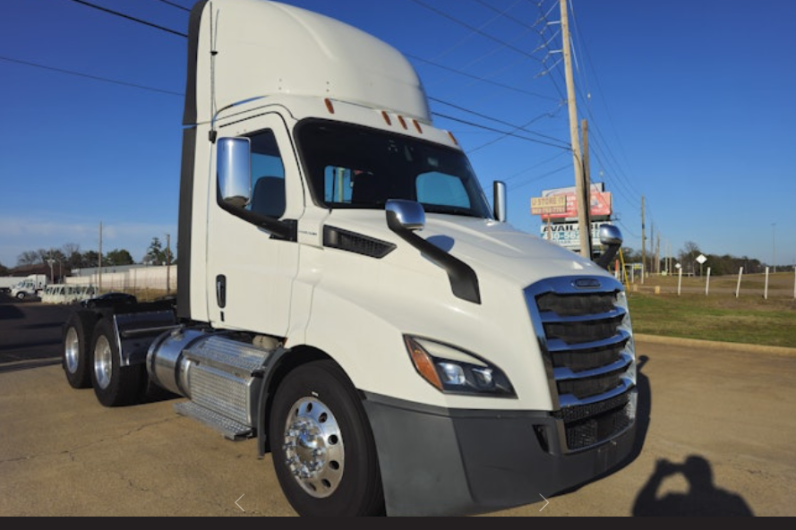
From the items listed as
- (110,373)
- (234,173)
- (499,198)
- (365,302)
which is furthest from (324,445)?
(110,373)

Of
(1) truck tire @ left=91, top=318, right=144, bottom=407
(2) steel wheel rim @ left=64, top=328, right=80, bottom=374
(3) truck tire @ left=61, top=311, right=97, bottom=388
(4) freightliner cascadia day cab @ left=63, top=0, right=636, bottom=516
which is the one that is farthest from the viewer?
(2) steel wheel rim @ left=64, top=328, right=80, bottom=374

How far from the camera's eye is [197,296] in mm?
5012

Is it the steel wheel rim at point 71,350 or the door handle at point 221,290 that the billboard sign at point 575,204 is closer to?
the steel wheel rim at point 71,350

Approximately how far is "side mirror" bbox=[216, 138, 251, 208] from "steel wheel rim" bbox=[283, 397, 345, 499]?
1421 millimetres

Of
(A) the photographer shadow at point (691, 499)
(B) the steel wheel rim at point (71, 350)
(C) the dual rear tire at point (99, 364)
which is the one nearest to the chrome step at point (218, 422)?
(C) the dual rear tire at point (99, 364)

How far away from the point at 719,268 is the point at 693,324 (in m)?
112

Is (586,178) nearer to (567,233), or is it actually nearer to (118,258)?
(567,233)

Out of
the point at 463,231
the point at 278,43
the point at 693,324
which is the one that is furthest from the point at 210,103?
the point at 693,324

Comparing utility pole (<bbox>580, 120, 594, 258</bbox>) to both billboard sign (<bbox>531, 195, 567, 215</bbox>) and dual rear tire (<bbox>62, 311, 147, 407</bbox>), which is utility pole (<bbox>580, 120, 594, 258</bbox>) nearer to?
dual rear tire (<bbox>62, 311, 147, 407</bbox>)

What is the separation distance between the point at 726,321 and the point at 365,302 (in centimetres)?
1659

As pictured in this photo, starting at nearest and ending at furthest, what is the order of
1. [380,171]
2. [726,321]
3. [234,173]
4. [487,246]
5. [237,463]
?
[487,246] → [234,173] → [380,171] → [237,463] → [726,321]

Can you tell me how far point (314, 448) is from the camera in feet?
10.8

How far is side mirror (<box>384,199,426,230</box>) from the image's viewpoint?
309cm

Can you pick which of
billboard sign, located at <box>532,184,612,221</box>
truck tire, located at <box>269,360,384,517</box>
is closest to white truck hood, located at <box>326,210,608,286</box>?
truck tire, located at <box>269,360,384,517</box>
